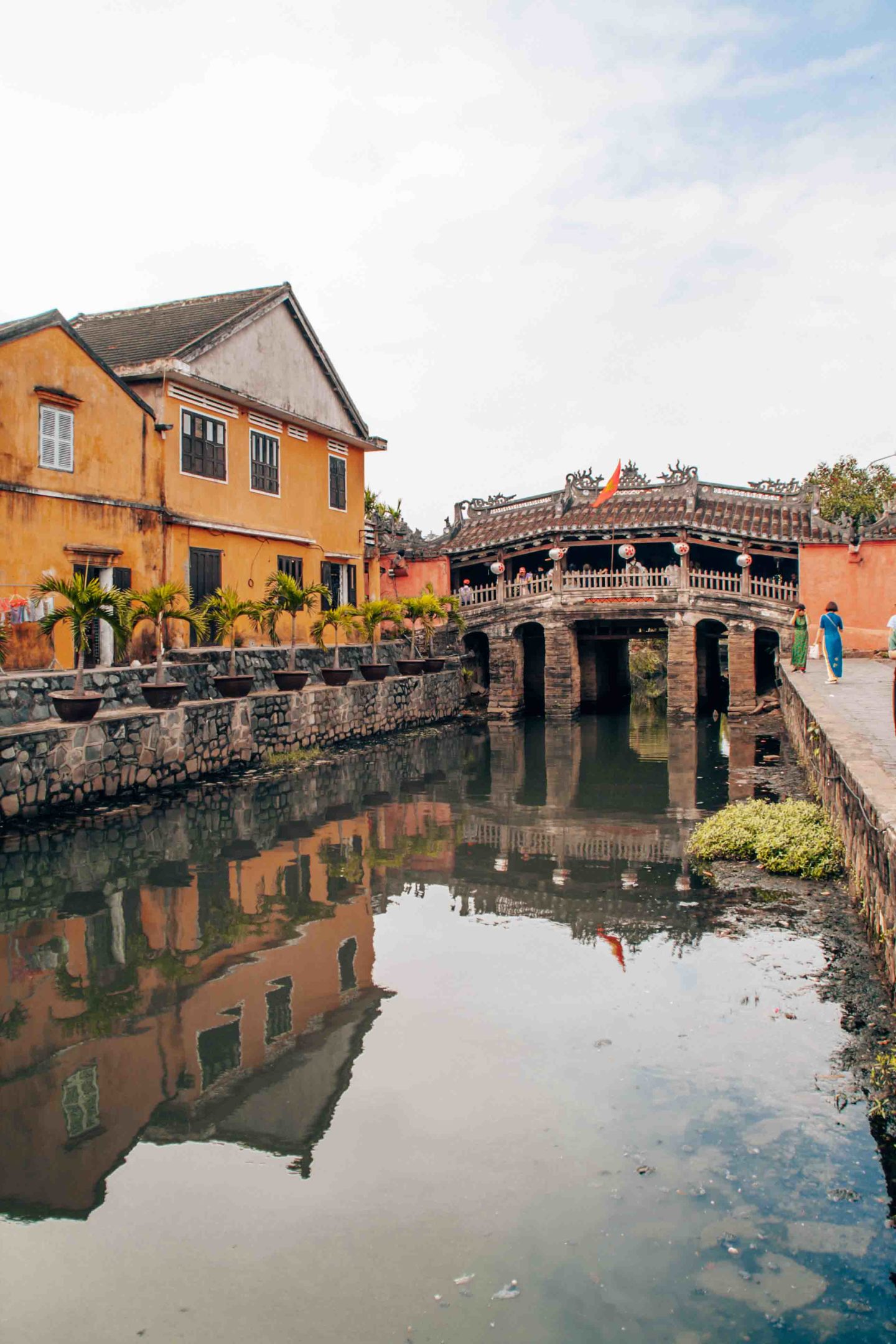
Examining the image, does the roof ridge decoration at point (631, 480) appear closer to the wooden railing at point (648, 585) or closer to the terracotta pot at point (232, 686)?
the wooden railing at point (648, 585)

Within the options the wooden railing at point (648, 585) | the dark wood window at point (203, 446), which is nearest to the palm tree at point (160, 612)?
the dark wood window at point (203, 446)

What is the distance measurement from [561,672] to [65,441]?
16.2m

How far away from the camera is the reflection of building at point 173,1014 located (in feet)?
17.8

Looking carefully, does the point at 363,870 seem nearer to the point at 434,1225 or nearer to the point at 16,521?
the point at 434,1225

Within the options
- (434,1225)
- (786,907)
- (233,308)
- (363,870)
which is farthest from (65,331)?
(434,1225)

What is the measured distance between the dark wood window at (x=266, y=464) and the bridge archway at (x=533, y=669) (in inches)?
464

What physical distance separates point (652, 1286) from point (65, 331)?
1651 centimetres

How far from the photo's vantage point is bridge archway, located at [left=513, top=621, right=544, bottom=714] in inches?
1280

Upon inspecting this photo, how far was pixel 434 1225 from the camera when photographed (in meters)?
4.58

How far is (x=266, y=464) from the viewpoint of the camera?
22.1 metres

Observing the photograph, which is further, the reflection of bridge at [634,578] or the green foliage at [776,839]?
the reflection of bridge at [634,578]

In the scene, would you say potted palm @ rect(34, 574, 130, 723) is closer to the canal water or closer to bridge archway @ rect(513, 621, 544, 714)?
the canal water

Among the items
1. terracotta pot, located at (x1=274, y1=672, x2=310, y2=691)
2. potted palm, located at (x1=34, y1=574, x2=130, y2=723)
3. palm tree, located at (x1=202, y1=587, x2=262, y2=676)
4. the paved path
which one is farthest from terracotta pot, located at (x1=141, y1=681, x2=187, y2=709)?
the paved path

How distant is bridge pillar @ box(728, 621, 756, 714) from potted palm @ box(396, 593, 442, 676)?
26.2 ft
